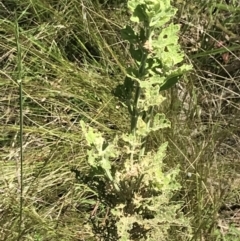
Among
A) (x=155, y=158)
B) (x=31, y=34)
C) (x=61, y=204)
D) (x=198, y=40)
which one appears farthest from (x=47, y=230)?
(x=198, y=40)

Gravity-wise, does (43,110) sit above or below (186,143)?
above

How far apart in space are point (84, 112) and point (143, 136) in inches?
25.6

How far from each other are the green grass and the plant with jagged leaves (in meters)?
0.32

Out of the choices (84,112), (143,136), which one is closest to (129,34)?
(143,136)

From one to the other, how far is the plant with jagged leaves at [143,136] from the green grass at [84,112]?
0.32m

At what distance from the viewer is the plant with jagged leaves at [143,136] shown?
1.18m

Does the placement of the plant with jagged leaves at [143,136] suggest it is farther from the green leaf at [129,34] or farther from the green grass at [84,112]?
the green grass at [84,112]

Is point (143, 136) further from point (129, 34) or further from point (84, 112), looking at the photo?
point (84, 112)

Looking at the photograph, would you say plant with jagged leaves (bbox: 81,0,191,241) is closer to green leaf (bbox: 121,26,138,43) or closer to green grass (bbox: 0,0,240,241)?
green leaf (bbox: 121,26,138,43)

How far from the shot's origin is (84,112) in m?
1.91

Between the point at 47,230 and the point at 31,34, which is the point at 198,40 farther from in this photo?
the point at 47,230

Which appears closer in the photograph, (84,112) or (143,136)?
(143,136)

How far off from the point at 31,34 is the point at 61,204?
58cm

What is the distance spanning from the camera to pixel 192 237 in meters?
1.61
